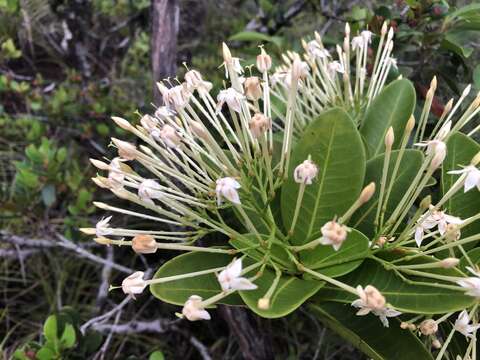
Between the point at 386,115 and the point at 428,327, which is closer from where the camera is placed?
the point at 428,327

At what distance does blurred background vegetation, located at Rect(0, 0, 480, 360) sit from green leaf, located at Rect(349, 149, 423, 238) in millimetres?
322

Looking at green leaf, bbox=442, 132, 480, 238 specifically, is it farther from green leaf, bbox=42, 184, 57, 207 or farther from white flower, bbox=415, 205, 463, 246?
green leaf, bbox=42, 184, 57, 207

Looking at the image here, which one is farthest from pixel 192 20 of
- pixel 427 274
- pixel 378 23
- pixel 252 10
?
pixel 427 274

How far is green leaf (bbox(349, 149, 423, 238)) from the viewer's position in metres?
0.66

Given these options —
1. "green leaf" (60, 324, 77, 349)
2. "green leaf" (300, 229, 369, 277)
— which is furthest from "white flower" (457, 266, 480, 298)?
"green leaf" (60, 324, 77, 349)

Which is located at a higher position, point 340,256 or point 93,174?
point 340,256

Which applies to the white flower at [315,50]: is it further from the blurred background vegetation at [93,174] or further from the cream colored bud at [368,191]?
the cream colored bud at [368,191]

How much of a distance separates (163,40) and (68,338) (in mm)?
697

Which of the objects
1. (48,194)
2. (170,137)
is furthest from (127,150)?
(48,194)

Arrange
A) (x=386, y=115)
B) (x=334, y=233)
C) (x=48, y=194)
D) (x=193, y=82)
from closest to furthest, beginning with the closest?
(x=334, y=233) → (x=193, y=82) → (x=386, y=115) → (x=48, y=194)

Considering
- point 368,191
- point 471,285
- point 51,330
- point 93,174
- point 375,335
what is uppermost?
point 368,191

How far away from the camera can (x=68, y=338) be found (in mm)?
1010

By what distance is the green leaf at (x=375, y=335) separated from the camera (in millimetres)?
605

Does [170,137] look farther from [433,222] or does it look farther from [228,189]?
[433,222]
